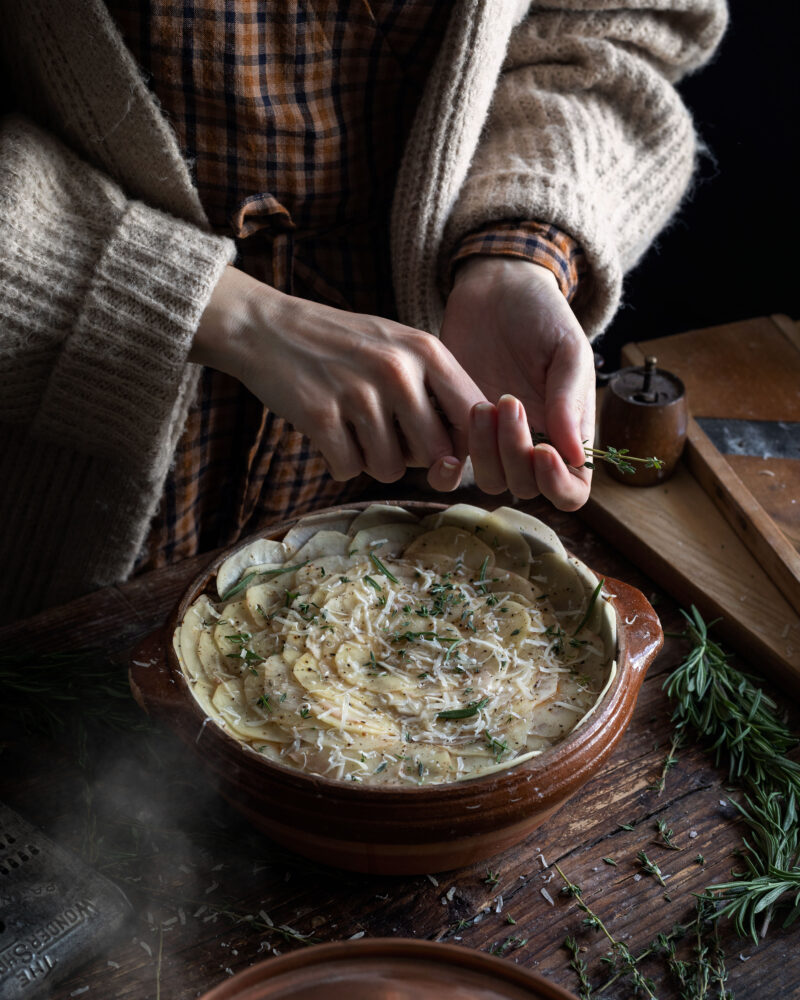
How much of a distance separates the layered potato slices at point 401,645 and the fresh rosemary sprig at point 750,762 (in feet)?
0.73

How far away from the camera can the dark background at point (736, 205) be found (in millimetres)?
2051

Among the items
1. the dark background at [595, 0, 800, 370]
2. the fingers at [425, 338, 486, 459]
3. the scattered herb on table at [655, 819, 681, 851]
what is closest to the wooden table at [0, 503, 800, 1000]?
the scattered herb on table at [655, 819, 681, 851]

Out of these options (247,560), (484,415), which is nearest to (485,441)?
(484,415)

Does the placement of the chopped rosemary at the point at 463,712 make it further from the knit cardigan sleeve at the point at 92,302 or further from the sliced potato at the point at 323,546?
the knit cardigan sleeve at the point at 92,302

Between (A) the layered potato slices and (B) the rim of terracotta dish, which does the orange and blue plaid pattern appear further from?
(B) the rim of terracotta dish

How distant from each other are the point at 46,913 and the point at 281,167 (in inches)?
38.0

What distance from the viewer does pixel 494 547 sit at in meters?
1.25

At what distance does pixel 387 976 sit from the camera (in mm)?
730

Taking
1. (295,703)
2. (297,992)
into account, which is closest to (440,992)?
(297,992)

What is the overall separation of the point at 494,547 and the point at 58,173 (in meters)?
0.74

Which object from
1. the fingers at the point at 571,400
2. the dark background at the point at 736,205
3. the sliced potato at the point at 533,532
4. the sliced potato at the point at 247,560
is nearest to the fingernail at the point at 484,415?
the fingers at the point at 571,400

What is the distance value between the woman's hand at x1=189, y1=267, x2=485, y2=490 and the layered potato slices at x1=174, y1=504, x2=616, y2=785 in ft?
0.41

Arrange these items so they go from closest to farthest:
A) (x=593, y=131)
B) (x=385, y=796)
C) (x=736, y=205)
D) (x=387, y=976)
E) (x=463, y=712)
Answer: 1. (x=387, y=976)
2. (x=385, y=796)
3. (x=463, y=712)
4. (x=593, y=131)
5. (x=736, y=205)

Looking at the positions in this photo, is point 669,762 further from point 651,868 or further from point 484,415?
point 484,415
